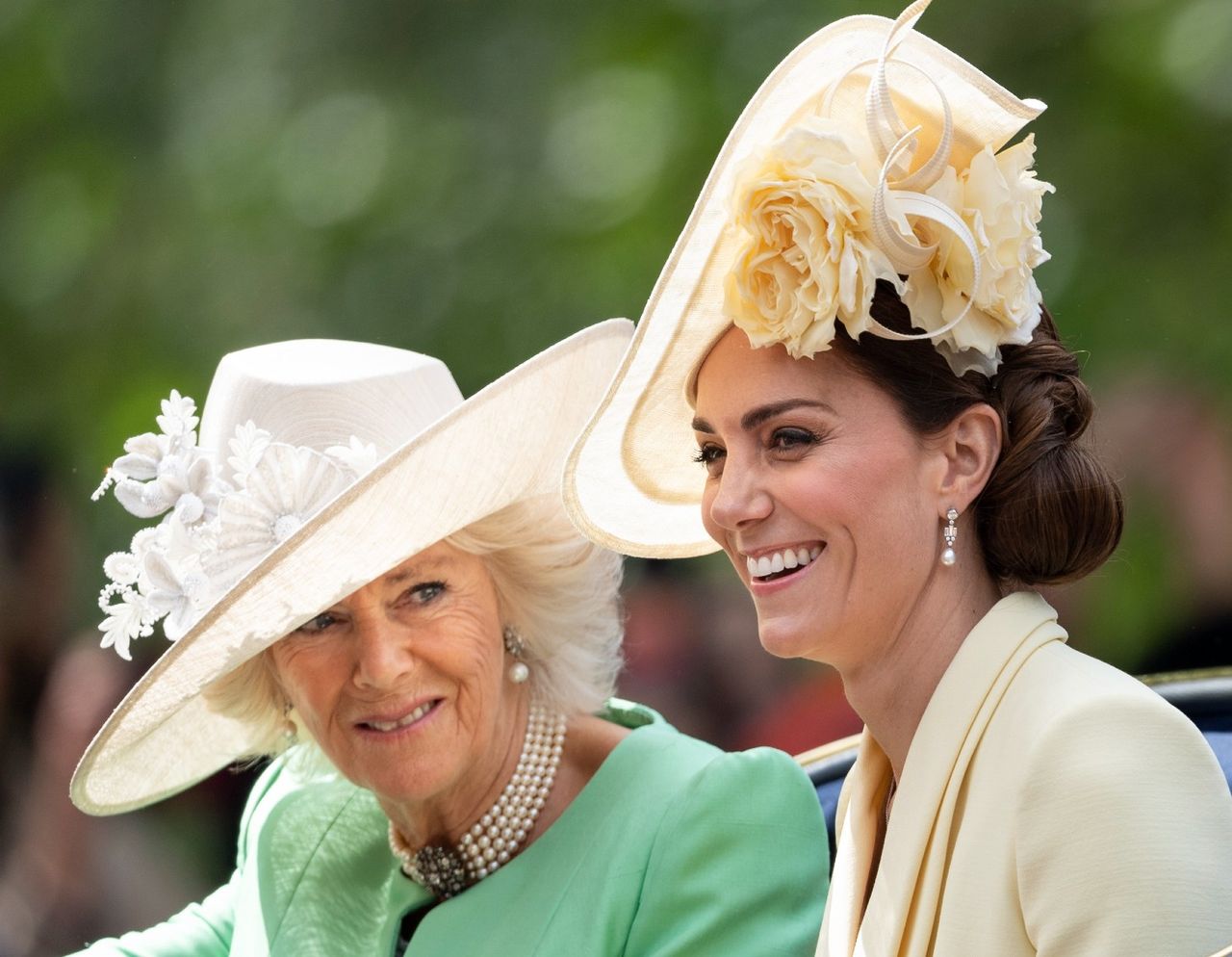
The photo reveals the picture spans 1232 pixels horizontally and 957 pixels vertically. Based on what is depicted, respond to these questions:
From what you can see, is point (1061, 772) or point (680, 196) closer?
point (1061, 772)

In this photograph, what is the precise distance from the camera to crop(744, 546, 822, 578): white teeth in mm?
2012

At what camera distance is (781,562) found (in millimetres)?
2023

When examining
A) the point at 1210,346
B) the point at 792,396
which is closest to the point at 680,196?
the point at 1210,346

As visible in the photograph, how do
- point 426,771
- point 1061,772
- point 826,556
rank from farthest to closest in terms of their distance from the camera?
point 426,771
point 826,556
point 1061,772

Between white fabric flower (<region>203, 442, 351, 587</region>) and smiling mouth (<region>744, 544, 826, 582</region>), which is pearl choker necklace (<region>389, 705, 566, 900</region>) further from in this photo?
smiling mouth (<region>744, 544, 826, 582</region>)

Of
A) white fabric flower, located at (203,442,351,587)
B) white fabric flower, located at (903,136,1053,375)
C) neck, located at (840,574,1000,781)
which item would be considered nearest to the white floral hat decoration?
white fabric flower, located at (903,136,1053,375)

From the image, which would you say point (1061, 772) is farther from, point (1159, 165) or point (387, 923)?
point (1159, 165)

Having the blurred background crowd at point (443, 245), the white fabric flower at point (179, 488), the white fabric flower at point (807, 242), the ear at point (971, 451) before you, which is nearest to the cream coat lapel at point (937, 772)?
the ear at point (971, 451)

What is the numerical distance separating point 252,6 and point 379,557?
2237mm

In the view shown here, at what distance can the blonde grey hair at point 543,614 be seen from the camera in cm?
273

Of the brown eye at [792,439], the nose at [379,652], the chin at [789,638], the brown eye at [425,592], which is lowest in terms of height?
the nose at [379,652]

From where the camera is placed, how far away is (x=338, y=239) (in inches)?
165

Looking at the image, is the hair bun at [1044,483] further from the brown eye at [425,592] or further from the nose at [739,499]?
the brown eye at [425,592]

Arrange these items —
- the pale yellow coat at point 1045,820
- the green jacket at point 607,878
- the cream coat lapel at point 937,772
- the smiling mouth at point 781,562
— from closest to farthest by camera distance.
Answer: the pale yellow coat at point 1045,820 → the cream coat lapel at point 937,772 → the smiling mouth at point 781,562 → the green jacket at point 607,878
